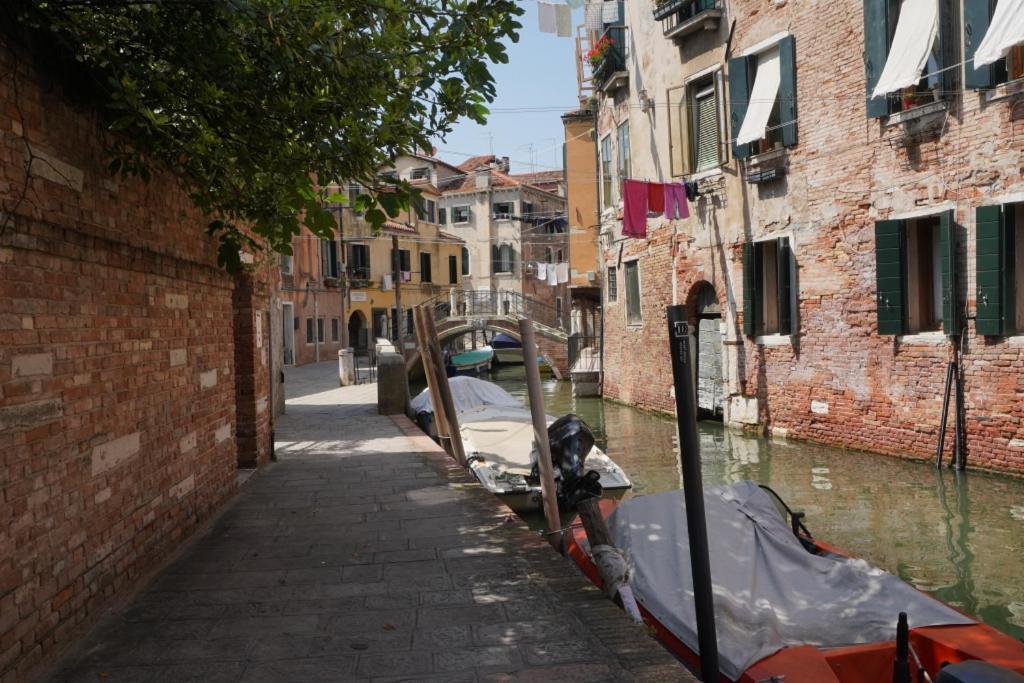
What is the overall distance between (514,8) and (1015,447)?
7565 millimetres

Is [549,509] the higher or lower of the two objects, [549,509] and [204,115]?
the lower

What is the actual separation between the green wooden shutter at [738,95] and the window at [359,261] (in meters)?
25.0

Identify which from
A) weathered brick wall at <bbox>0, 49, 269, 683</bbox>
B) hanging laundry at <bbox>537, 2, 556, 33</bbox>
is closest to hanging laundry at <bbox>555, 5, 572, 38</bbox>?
hanging laundry at <bbox>537, 2, 556, 33</bbox>

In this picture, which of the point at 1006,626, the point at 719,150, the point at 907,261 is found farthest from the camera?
the point at 719,150

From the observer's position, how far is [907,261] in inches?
410

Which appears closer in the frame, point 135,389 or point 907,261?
point 135,389

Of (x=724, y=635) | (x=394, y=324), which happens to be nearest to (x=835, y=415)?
(x=724, y=635)

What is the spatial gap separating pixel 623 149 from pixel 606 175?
1346 millimetres

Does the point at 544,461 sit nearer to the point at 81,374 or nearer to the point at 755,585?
the point at 755,585

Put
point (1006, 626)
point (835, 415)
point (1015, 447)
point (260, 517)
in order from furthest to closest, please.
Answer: point (835, 415), point (1015, 447), point (260, 517), point (1006, 626)

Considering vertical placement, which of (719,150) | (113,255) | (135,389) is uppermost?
(719,150)

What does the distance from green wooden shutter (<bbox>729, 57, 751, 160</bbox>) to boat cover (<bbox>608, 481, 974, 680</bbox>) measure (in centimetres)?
847

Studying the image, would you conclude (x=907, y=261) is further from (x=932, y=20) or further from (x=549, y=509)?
(x=549, y=509)

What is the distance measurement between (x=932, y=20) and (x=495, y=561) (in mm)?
8006
